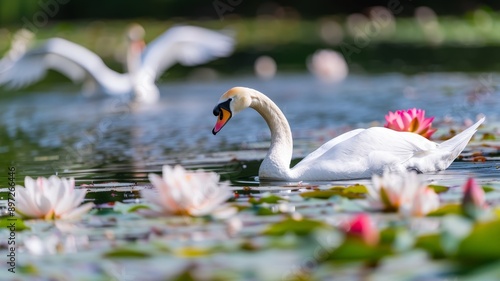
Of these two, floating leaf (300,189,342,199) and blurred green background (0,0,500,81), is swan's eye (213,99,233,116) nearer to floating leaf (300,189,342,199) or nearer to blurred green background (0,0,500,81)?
floating leaf (300,189,342,199)

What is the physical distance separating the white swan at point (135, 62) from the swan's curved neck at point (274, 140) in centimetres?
A: 926

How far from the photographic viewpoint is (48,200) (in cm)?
492

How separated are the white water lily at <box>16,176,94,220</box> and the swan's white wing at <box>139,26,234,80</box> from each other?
1151cm

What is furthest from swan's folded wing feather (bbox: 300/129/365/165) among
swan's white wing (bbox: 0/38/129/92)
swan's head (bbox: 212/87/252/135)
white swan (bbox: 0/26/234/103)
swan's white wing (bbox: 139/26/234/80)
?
swan's white wing (bbox: 0/38/129/92)

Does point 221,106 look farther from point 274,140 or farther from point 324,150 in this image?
point 324,150

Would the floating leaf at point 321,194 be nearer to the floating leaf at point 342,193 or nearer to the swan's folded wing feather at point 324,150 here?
the floating leaf at point 342,193

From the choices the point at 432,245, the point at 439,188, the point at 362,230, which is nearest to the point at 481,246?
the point at 432,245

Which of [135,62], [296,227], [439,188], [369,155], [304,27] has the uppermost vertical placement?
[304,27]

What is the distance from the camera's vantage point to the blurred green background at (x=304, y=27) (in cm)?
2262

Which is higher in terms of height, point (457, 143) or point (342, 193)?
point (457, 143)

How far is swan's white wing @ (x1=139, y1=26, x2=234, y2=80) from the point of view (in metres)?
16.5

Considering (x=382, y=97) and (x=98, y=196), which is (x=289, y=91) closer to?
(x=382, y=97)

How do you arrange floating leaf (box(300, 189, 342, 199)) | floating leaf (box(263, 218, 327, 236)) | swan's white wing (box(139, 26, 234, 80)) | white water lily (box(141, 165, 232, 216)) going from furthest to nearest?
1. swan's white wing (box(139, 26, 234, 80))
2. floating leaf (box(300, 189, 342, 199))
3. white water lily (box(141, 165, 232, 216))
4. floating leaf (box(263, 218, 327, 236))

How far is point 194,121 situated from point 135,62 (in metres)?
4.95
